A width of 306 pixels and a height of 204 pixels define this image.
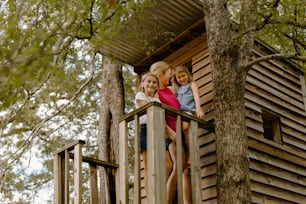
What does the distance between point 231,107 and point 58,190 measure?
2502mm

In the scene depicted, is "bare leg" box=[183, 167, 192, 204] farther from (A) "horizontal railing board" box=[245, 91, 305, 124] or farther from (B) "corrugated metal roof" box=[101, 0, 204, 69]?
(B) "corrugated metal roof" box=[101, 0, 204, 69]

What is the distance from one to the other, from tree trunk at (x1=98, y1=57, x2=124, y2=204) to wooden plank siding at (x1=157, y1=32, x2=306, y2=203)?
Result: 6.69 feet

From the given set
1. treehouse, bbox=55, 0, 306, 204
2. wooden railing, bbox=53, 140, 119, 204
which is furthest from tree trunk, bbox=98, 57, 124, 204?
wooden railing, bbox=53, 140, 119, 204

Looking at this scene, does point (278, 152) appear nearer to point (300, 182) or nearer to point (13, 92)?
point (300, 182)

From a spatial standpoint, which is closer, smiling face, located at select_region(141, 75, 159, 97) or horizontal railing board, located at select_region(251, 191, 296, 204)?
smiling face, located at select_region(141, 75, 159, 97)

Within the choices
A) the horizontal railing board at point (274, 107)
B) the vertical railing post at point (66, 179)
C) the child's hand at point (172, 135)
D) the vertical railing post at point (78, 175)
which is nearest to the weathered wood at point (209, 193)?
the child's hand at point (172, 135)

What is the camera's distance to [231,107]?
571cm

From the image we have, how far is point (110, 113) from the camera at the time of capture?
9.57 meters

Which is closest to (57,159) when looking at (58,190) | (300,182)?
(58,190)

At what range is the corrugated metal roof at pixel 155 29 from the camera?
6926 millimetres

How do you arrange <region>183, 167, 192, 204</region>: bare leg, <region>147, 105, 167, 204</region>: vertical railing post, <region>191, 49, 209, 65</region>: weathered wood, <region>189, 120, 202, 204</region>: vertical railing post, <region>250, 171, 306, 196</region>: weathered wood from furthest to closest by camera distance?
<region>191, 49, 209, 65</region>: weathered wood < <region>250, 171, 306, 196</region>: weathered wood < <region>183, 167, 192, 204</region>: bare leg < <region>189, 120, 202, 204</region>: vertical railing post < <region>147, 105, 167, 204</region>: vertical railing post

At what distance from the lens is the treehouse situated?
6328 millimetres

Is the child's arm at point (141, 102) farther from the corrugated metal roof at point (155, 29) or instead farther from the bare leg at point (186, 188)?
the corrugated metal roof at point (155, 29)

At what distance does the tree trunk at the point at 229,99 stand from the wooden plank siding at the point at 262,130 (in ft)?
2.60
